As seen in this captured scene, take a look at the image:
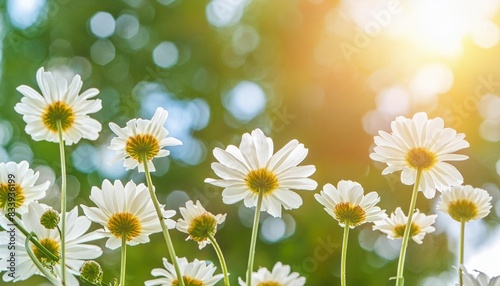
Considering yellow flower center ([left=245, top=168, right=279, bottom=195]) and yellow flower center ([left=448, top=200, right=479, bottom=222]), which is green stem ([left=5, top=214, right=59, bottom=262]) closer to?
yellow flower center ([left=245, top=168, right=279, bottom=195])

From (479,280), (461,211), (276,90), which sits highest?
(276,90)

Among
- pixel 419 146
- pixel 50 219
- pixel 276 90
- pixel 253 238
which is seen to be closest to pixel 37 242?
pixel 50 219

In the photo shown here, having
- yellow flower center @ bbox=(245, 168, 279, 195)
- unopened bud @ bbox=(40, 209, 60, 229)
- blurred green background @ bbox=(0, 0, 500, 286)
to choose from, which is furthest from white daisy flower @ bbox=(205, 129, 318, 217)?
blurred green background @ bbox=(0, 0, 500, 286)

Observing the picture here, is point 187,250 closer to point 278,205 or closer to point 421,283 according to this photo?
point 421,283

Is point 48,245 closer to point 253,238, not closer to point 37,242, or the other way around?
point 37,242

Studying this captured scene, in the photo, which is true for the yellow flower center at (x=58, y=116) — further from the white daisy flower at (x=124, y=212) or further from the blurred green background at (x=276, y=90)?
the blurred green background at (x=276, y=90)

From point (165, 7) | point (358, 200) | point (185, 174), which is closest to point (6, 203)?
point (358, 200)
